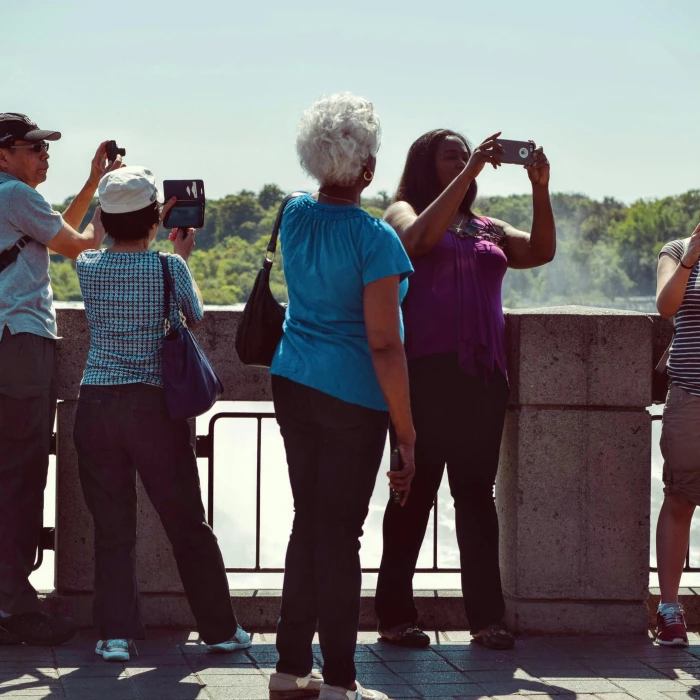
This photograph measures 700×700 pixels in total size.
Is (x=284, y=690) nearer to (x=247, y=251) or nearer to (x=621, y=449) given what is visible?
(x=621, y=449)

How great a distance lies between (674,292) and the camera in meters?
4.58

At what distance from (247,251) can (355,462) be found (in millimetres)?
135094

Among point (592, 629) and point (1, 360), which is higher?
point (1, 360)

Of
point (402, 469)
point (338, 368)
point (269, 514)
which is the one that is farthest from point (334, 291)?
point (269, 514)

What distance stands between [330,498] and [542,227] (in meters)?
1.62

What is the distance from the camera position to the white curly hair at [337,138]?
336 centimetres

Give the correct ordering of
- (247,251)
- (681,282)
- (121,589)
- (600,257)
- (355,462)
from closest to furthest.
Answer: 1. (355,462)
2. (121,589)
3. (681,282)
4. (247,251)
5. (600,257)

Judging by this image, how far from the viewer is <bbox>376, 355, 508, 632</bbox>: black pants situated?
432 centimetres

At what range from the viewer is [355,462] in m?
3.38

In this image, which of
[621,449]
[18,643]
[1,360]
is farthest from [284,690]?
[621,449]

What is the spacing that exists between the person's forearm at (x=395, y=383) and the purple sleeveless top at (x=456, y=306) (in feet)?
3.24

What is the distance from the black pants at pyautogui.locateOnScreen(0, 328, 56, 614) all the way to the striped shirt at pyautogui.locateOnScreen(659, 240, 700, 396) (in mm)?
2467

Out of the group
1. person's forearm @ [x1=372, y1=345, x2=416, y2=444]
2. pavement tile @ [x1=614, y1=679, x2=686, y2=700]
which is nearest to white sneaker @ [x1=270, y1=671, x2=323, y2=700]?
person's forearm @ [x1=372, y1=345, x2=416, y2=444]

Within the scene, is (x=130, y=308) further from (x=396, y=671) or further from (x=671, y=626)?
(x=671, y=626)
